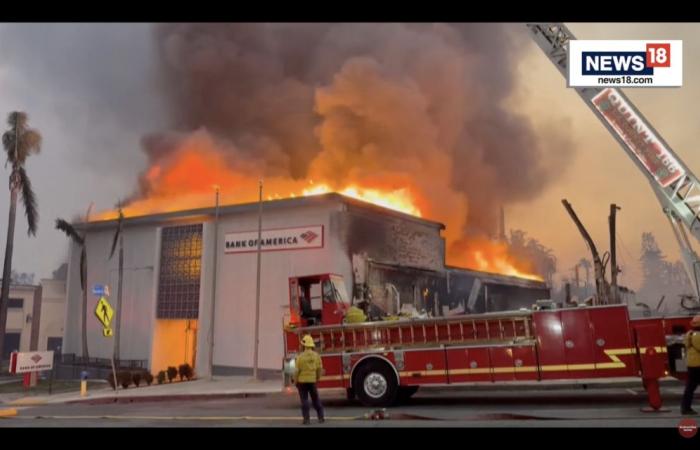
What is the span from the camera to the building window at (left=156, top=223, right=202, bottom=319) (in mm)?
26500

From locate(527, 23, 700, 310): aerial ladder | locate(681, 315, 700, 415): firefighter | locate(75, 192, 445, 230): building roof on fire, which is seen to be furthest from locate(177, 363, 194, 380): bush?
locate(681, 315, 700, 415): firefighter

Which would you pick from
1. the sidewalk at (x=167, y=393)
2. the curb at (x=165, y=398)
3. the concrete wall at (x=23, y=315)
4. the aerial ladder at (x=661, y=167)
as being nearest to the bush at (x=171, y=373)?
the sidewalk at (x=167, y=393)

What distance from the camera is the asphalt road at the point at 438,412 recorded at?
9375mm

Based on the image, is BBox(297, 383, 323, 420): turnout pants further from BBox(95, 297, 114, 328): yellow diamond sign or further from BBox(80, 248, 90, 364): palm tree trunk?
BBox(80, 248, 90, 364): palm tree trunk

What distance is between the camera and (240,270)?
2447 cm

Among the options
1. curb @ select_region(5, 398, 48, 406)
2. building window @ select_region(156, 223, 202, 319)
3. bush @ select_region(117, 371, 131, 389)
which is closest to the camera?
curb @ select_region(5, 398, 48, 406)

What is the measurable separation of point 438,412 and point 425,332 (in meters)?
1.70

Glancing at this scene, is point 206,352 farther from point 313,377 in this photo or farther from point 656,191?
point 656,191

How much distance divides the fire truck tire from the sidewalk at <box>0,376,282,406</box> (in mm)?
5355

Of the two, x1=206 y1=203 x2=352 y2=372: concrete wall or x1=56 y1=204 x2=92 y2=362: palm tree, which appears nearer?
x1=206 y1=203 x2=352 y2=372: concrete wall

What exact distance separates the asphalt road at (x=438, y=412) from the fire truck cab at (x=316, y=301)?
6.42 feet

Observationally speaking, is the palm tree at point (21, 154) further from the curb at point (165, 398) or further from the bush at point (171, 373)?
the curb at point (165, 398)

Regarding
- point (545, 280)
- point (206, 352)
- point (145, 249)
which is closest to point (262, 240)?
point (206, 352)

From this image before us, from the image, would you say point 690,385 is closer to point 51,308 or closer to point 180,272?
point 180,272
